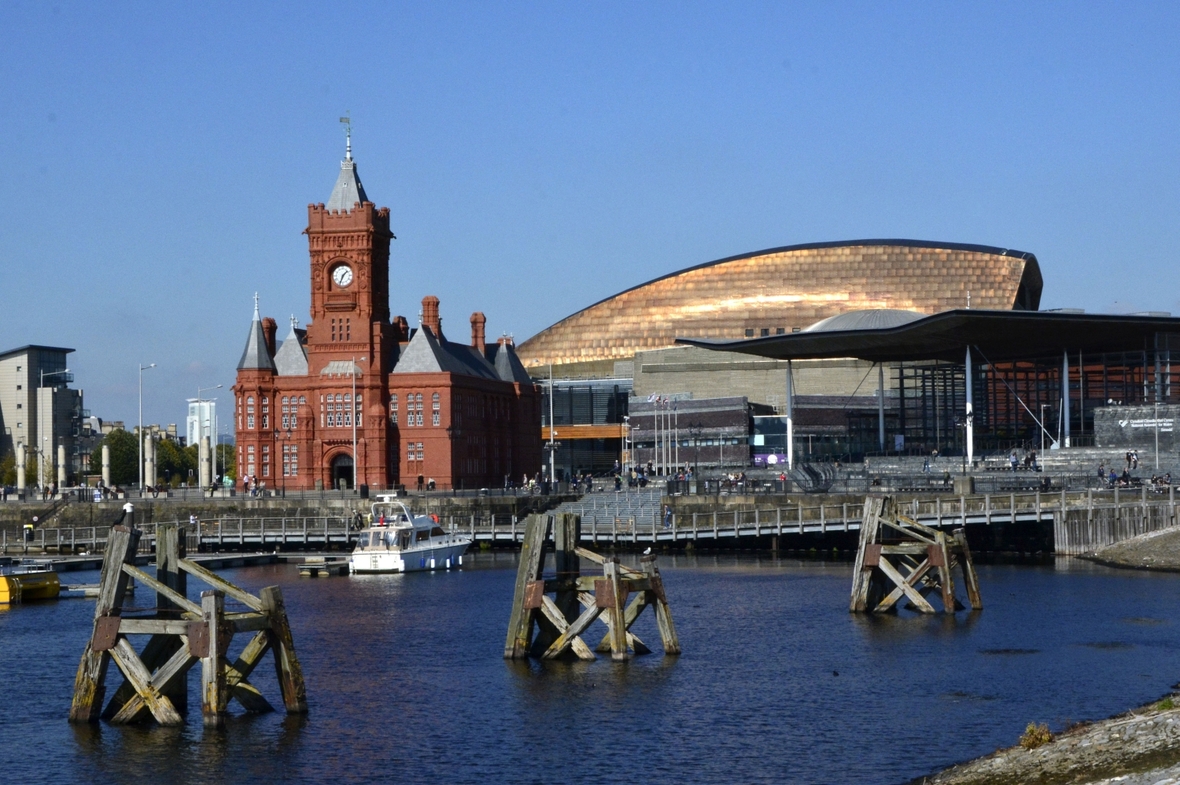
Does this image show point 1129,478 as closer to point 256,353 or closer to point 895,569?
point 895,569

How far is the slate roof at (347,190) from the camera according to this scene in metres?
115

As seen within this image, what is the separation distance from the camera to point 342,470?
114250mm

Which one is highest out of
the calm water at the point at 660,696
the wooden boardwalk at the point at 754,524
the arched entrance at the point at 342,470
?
the arched entrance at the point at 342,470

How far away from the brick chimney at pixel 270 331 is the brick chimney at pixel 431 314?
11050mm

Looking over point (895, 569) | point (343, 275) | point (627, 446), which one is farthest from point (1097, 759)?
point (627, 446)

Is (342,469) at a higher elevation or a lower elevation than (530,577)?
higher

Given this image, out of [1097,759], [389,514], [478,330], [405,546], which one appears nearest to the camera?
[1097,759]

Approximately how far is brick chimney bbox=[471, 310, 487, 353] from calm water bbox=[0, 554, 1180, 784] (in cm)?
7582

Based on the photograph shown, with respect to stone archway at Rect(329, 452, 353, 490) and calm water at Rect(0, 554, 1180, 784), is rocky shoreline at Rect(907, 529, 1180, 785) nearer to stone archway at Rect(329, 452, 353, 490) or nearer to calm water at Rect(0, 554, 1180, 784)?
calm water at Rect(0, 554, 1180, 784)

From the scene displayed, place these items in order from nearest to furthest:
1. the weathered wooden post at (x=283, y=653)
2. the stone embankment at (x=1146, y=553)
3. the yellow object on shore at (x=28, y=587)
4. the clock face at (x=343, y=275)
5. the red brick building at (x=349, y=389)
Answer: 1. the weathered wooden post at (x=283, y=653)
2. the yellow object on shore at (x=28, y=587)
3. the stone embankment at (x=1146, y=553)
4. the red brick building at (x=349, y=389)
5. the clock face at (x=343, y=275)

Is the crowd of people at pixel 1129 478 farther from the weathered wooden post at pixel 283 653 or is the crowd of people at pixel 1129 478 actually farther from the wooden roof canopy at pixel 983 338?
the weathered wooden post at pixel 283 653

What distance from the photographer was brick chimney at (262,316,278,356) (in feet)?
387

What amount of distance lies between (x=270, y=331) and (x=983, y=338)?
5146 centimetres

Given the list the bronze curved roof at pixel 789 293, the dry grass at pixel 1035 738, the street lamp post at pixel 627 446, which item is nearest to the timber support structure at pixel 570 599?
the dry grass at pixel 1035 738
